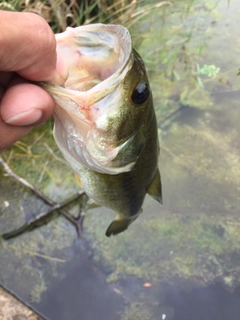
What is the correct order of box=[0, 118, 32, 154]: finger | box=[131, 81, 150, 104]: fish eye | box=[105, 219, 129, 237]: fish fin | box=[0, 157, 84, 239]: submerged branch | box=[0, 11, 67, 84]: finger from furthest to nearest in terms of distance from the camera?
box=[0, 157, 84, 239]: submerged branch, box=[105, 219, 129, 237]: fish fin, box=[131, 81, 150, 104]: fish eye, box=[0, 118, 32, 154]: finger, box=[0, 11, 67, 84]: finger

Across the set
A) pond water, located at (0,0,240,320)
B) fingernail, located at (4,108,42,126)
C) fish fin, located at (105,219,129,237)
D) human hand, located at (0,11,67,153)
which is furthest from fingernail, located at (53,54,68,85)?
pond water, located at (0,0,240,320)

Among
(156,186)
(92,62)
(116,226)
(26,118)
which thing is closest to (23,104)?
(26,118)

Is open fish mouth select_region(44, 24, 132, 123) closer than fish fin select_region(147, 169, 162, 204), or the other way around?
open fish mouth select_region(44, 24, 132, 123)

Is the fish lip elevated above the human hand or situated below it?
below

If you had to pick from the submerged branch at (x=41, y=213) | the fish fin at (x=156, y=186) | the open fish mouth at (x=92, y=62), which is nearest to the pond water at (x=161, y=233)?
the submerged branch at (x=41, y=213)

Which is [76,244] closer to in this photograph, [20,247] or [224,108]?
[20,247]

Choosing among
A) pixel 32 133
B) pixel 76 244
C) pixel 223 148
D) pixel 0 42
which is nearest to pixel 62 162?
pixel 32 133

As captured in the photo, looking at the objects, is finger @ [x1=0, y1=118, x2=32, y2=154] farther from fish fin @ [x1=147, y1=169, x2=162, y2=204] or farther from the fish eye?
fish fin @ [x1=147, y1=169, x2=162, y2=204]

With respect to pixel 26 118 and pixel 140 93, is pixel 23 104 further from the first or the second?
pixel 140 93
